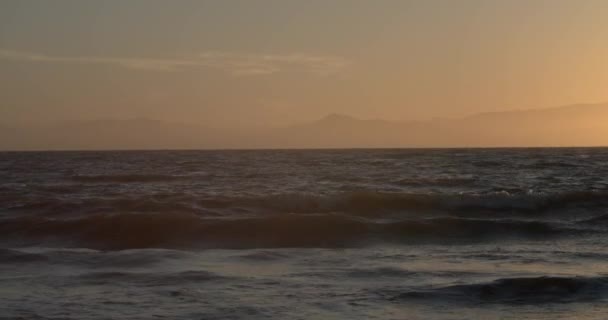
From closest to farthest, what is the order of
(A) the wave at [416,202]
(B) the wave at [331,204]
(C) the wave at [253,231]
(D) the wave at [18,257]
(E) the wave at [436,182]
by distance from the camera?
(D) the wave at [18,257], (C) the wave at [253,231], (B) the wave at [331,204], (A) the wave at [416,202], (E) the wave at [436,182]

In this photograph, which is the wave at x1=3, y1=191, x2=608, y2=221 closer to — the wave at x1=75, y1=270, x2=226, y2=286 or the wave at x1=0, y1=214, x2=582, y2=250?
the wave at x1=0, y1=214, x2=582, y2=250

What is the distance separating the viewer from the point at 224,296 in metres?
7.75

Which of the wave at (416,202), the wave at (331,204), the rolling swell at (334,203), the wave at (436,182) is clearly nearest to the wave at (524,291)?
the wave at (331,204)

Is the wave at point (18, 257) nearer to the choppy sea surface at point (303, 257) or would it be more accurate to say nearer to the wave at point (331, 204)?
the choppy sea surface at point (303, 257)

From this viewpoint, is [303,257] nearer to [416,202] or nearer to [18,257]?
[18,257]

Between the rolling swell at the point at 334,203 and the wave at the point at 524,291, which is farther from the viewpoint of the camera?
the rolling swell at the point at 334,203

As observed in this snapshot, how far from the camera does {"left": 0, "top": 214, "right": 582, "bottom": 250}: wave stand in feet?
46.1

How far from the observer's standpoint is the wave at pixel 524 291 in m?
7.74

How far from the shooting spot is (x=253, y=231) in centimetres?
1523

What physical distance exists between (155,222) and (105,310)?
895 cm

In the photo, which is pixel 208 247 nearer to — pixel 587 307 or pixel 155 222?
pixel 155 222

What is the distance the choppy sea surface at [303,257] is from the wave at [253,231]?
4 cm

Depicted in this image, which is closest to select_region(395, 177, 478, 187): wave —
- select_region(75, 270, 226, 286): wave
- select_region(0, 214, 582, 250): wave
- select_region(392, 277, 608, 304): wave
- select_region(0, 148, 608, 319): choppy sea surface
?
select_region(0, 148, 608, 319): choppy sea surface

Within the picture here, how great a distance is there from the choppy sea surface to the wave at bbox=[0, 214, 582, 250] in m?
0.04
